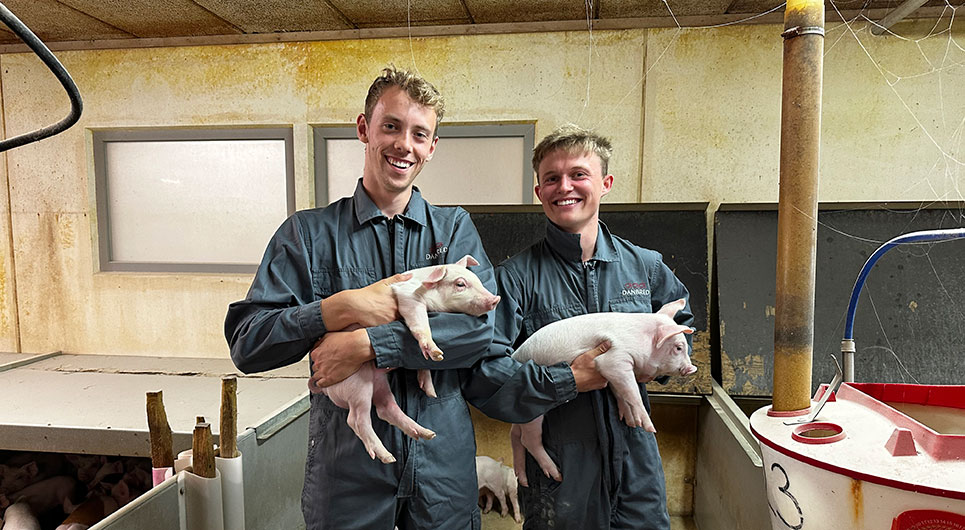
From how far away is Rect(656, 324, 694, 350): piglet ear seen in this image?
50.6 inches

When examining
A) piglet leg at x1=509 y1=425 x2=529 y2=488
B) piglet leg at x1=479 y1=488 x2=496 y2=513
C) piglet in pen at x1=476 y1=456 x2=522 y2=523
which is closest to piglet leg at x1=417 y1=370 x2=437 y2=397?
piglet leg at x1=509 y1=425 x2=529 y2=488

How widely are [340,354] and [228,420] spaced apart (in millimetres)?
956

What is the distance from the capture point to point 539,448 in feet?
4.76

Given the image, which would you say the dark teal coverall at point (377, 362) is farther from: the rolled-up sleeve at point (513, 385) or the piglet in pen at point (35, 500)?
the piglet in pen at point (35, 500)

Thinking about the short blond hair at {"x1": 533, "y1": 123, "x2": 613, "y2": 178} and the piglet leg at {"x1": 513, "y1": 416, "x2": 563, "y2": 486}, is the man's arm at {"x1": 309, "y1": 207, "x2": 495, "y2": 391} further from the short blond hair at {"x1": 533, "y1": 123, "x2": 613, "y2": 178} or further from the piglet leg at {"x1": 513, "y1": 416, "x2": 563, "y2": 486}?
the short blond hair at {"x1": 533, "y1": 123, "x2": 613, "y2": 178}

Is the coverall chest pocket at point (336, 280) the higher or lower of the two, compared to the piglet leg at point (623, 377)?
higher

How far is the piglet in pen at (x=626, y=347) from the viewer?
4.30 ft

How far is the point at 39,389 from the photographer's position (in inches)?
113

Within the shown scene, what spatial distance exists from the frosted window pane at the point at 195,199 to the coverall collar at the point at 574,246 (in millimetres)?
2448

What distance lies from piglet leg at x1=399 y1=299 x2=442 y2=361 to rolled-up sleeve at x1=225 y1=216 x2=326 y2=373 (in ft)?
0.62

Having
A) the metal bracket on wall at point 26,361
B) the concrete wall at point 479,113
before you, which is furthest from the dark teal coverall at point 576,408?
the metal bracket on wall at point 26,361

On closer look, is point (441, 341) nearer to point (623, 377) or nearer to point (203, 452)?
point (623, 377)

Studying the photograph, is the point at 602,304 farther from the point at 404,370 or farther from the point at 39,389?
the point at 39,389

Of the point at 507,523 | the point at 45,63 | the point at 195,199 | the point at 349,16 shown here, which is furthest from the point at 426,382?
the point at 195,199
